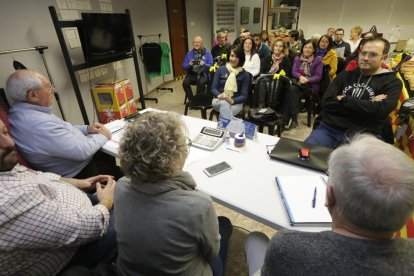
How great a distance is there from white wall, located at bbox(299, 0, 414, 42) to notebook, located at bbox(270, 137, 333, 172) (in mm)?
7089

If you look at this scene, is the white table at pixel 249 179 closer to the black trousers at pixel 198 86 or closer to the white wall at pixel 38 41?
the white wall at pixel 38 41

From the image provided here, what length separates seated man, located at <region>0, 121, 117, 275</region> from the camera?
2.59ft

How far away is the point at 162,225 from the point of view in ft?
2.36

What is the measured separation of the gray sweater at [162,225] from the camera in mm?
725

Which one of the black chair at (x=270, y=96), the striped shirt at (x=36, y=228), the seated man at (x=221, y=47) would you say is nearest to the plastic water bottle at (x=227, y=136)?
the striped shirt at (x=36, y=228)

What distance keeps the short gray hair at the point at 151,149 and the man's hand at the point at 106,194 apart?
2.03 ft

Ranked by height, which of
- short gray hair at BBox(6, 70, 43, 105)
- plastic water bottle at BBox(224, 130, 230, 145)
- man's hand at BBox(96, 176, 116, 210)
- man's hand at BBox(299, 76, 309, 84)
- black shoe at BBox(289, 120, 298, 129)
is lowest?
black shoe at BBox(289, 120, 298, 129)

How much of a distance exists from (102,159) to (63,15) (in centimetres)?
234

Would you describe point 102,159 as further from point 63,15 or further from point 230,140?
point 63,15

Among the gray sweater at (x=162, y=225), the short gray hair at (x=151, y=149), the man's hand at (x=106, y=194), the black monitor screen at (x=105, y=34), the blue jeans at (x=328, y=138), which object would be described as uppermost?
the black monitor screen at (x=105, y=34)

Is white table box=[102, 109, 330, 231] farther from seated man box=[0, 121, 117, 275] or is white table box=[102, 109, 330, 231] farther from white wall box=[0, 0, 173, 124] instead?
white wall box=[0, 0, 173, 124]

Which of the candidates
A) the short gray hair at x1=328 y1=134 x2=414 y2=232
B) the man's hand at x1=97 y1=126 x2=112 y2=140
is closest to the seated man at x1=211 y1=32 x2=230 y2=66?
the man's hand at x1=97 y1=126 x2=112 y2=140

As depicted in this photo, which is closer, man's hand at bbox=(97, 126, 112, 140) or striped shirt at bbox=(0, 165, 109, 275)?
striped shirt at bbox=(0, 165, 109, 275)

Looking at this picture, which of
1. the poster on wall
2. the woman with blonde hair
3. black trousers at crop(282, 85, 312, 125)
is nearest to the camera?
black trousers at crop(282, 85, 312, 125)
